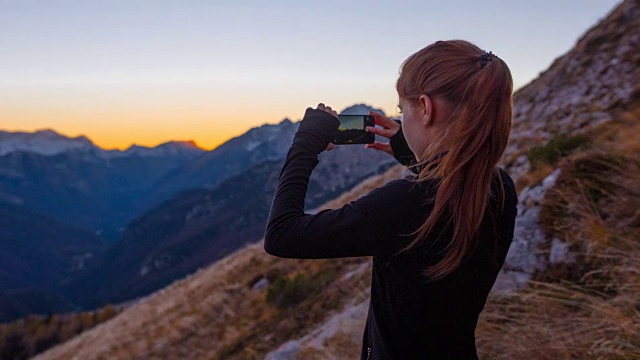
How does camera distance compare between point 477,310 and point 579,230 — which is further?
point 579,230

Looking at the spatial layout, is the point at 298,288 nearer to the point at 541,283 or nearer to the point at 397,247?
the point at 541,283

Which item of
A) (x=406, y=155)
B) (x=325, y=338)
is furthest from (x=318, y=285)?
(x=406, y=155)

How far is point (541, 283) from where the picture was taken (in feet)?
12.1

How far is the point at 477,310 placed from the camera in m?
1.78

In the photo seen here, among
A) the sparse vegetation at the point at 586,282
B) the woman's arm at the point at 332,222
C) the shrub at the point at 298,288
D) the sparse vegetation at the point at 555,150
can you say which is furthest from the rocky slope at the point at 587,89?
the woman's arm at the point at 332,222

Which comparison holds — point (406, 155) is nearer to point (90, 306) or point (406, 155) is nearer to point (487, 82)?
point (487, 82)

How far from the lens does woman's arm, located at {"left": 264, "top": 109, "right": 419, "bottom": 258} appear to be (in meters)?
1.52

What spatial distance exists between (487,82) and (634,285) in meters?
2.72

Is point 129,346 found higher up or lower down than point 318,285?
lower down

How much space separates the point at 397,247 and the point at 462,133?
1.28 ft

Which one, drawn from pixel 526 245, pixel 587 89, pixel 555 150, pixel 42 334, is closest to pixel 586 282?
pixel 526 245

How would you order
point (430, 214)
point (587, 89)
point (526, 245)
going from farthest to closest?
point (587, 89)
point (526, 245)
point (430, 214)

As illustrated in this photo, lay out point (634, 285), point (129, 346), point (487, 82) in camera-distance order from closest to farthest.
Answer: point (487, 82), point (634, 285), point (129, 346)

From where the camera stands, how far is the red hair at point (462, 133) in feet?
5.09
